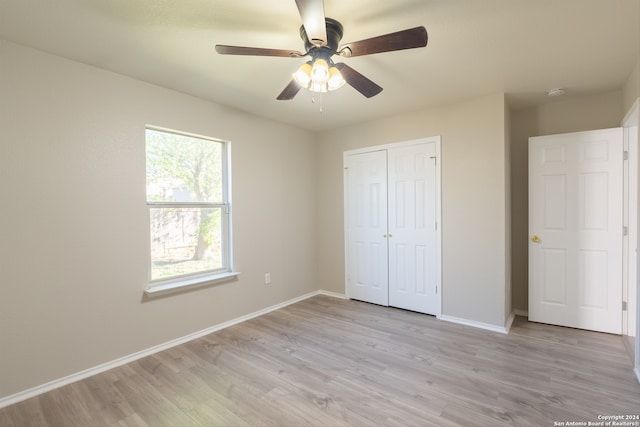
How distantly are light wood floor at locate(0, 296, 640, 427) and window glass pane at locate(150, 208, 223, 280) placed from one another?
0.77m

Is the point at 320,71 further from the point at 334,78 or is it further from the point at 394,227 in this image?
the point at 394,227

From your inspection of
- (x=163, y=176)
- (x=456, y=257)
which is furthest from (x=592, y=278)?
(x=163, y=176)

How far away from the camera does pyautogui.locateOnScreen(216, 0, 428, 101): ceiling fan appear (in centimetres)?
149

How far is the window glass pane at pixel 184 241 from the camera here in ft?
9.48

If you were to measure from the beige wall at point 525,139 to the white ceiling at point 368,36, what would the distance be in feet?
0.90

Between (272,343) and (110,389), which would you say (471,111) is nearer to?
(272,343)

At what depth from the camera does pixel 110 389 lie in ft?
7.20

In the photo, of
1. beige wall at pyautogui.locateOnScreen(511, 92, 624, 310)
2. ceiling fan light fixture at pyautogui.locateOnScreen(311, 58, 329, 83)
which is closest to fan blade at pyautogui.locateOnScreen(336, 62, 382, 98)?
ceiling fan light fixture at pyautogui.locateOnScreen(311, 58, 329, 83)

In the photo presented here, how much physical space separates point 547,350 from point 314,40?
321 cm

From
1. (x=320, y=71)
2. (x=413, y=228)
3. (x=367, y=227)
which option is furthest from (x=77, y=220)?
(x=413, y=228)

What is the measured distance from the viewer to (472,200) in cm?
327

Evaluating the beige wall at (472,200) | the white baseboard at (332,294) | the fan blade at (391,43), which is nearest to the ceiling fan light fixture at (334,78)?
the fan blade at (391,43)

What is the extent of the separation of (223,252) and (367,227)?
76.2 inches

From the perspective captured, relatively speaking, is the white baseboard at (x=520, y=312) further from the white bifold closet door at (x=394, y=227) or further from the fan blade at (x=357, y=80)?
the fan blade at (x=357, y=80)
